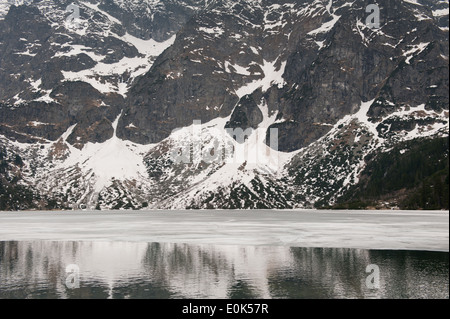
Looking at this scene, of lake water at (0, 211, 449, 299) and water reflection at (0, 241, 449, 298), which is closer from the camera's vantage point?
water reflection at (0, 241, 449, 298)

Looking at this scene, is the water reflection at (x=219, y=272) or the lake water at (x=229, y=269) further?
the lake water at (x=229, y=269)

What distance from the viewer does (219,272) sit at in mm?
58094

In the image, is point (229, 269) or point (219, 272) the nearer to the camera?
point (219, 272)

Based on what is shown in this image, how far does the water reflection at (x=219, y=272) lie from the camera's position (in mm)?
47562

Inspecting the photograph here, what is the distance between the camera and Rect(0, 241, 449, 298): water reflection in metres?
47.6
